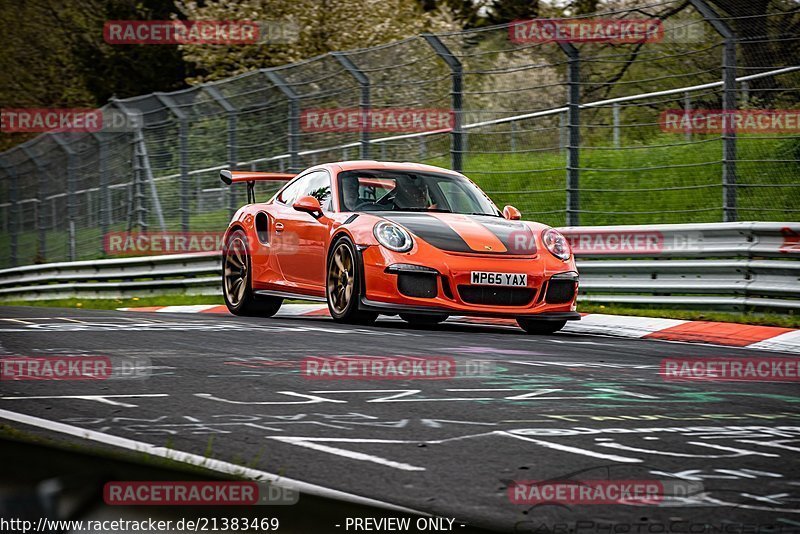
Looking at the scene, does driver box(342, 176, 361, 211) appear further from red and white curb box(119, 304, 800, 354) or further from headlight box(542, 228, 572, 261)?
red and white curb box(119, 304, 800, 354)

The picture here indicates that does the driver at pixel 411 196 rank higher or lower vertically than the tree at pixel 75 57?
lower

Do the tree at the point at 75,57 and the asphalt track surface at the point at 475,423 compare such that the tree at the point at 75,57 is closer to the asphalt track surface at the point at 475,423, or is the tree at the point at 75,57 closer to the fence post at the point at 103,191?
the fence post at the point at 103,191

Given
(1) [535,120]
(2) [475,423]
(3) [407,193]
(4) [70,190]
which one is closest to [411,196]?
(3) [407,193]

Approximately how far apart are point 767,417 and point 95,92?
1847 inches

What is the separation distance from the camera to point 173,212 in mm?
19125

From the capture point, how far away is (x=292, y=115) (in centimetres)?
1582

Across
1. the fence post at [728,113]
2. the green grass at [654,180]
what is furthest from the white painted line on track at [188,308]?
the fence post at [728,113]

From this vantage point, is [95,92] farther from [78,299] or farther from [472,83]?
[472,83]

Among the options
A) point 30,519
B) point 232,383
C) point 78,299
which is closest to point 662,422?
point 232,383

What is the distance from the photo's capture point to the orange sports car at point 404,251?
943cm

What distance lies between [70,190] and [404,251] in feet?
49.4

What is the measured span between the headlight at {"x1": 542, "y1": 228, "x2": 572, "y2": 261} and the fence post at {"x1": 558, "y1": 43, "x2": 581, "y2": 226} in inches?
93.5

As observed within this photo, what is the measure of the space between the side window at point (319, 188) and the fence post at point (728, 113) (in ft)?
11.4

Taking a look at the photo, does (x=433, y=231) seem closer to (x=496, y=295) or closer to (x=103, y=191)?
(x=496, y=295)
